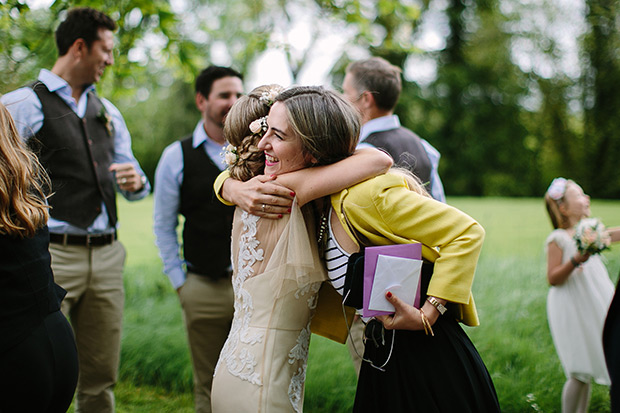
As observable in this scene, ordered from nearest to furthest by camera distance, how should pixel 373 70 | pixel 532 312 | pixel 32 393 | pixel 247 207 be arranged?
pixel 32 393 → pixel 247 207 → pixel 373 70 → pixel 532 312

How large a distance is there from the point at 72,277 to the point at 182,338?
240 cm

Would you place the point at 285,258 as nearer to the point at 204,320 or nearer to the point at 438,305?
the point at 438,305

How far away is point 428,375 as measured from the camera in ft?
6.86

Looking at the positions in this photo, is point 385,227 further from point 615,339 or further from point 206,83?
point 206,83

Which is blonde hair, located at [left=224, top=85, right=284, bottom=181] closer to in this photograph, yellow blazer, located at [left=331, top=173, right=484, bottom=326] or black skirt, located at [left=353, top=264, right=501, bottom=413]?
yellow blazer, located at [left=331, top=173, right=484, bottom=326]

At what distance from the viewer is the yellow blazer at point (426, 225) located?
1.98 metres

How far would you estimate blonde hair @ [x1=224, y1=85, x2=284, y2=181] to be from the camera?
94.1 inches

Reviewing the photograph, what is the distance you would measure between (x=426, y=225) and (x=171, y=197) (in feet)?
7.53

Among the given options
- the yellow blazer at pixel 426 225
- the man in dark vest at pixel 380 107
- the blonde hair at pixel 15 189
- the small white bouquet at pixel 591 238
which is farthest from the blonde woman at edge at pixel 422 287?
the small white bouquet at pixel 591 238

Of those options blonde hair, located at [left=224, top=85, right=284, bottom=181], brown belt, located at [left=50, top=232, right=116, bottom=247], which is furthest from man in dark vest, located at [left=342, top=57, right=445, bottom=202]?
brown belt, located at [left=50, top=232, right=116, bottom=247]

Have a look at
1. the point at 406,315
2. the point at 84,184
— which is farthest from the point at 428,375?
the point at 84,184

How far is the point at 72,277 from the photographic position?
133 inches

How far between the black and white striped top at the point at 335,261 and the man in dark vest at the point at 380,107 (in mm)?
1545

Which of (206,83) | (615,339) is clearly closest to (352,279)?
(615,339)
